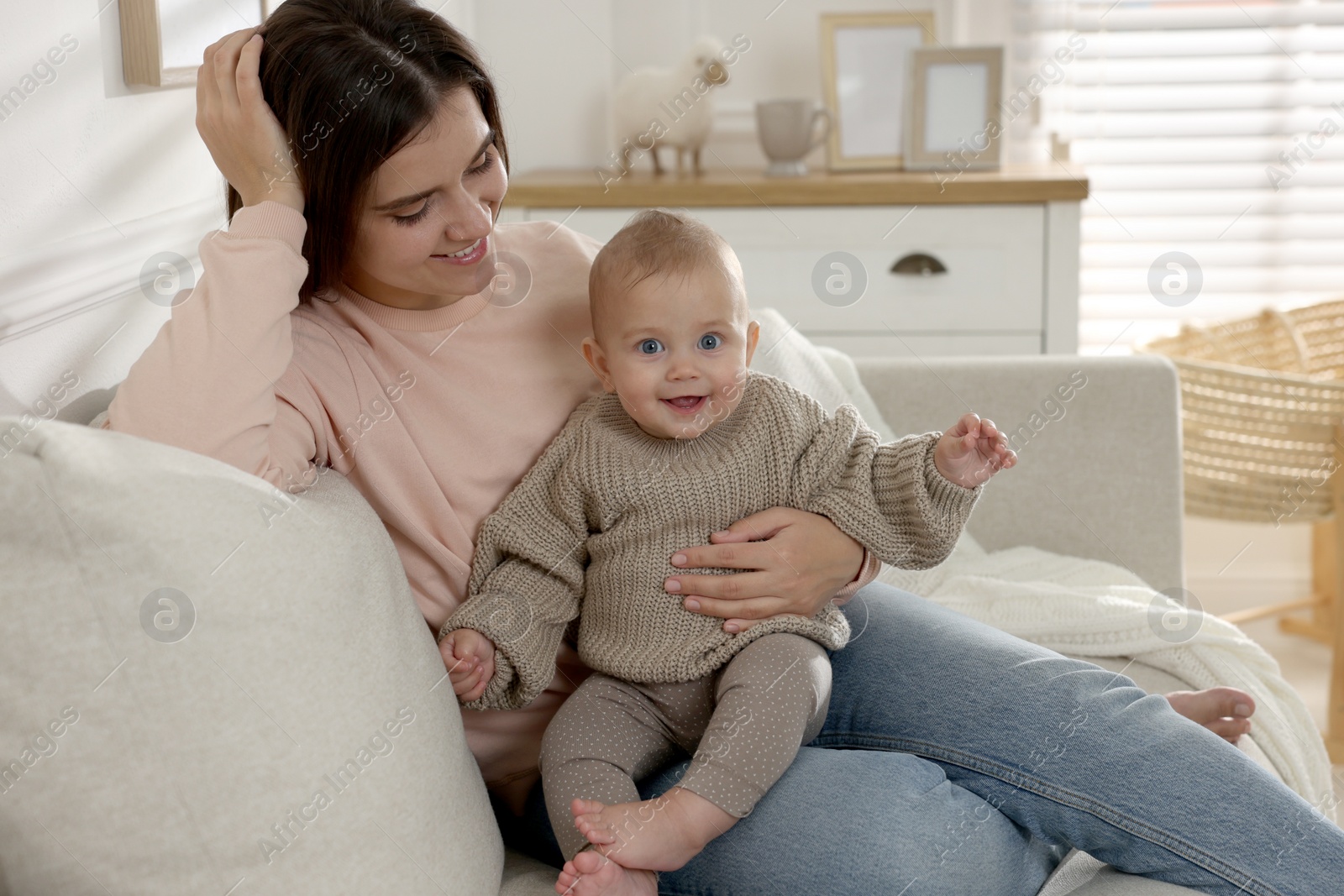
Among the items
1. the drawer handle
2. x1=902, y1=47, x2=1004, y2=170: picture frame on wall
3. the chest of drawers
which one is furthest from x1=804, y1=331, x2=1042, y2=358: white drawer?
x1=902, y1=47, x2=1004, y2=170: picture frame on wall

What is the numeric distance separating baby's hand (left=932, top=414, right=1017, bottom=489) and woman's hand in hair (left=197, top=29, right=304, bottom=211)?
619mm

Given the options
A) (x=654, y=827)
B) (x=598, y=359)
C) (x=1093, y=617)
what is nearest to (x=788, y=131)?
(x=1093, y=617)

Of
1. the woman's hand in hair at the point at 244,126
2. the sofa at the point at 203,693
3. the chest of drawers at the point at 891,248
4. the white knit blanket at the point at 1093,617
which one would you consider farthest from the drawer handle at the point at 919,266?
the sofa at the point at 203,693

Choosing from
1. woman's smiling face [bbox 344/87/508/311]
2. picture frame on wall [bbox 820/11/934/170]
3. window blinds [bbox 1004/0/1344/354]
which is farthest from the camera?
window blinds [bbox 1004/0/1344/354]

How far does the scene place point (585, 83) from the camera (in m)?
2.82

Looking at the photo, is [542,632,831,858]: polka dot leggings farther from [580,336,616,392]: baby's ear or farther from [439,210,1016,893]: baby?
[580,336,616,392]: baby's ear

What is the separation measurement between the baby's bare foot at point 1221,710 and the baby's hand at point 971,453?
372 mm

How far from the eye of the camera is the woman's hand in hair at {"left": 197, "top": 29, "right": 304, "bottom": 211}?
1.01 m

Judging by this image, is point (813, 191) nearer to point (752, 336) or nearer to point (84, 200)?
point (752, 336)

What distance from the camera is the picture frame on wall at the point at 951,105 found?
257 cm

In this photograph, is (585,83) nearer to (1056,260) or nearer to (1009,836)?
(1056,260)

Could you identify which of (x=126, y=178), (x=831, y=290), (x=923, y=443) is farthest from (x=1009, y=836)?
(x=831, y=290)

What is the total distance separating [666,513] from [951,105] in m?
1.77

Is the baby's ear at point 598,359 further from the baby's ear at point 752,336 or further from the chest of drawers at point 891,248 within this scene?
the chest of drawers at point 891,248
